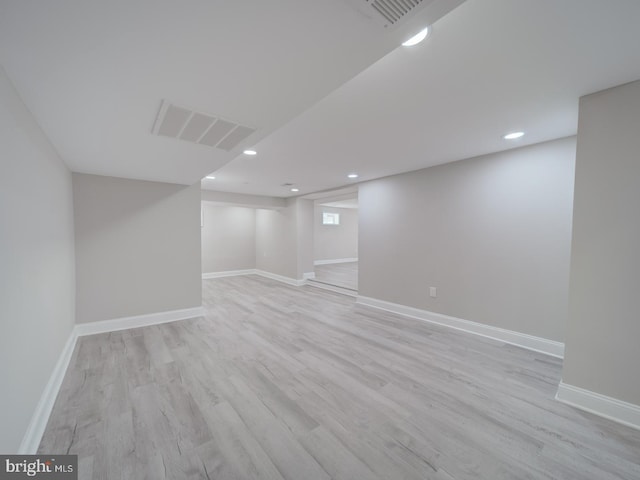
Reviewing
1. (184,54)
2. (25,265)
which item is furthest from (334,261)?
(184,54)

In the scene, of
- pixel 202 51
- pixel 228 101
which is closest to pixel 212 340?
Result: pixel 228 101

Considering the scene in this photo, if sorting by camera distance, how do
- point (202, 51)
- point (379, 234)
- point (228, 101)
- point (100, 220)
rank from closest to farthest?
1. point (202, 51)
2. point (228, 101)
3. point (100, 220)
4. point (379, 234)

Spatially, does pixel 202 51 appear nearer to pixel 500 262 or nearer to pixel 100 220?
pixel 100 220

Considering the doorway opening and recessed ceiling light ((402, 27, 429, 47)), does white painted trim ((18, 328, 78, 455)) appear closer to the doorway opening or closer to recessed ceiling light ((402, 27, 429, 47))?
recessed ceiling light ((402, 27, 429, 47))

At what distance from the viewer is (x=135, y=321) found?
3523 millimetres

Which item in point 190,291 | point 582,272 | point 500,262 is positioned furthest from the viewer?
point 190,291

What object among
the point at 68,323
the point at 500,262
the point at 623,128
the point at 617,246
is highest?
the point at 623,128

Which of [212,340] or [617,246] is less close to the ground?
[617,246]

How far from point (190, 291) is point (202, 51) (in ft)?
12.2

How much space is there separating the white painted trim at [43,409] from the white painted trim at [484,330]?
4069 mm

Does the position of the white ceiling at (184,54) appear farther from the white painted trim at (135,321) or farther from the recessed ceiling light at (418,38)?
the white painted trim at (135,321)

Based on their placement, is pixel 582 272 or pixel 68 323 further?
pixel 68 323

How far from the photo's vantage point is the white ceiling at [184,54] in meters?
0.88

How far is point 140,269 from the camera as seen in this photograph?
3588mm
